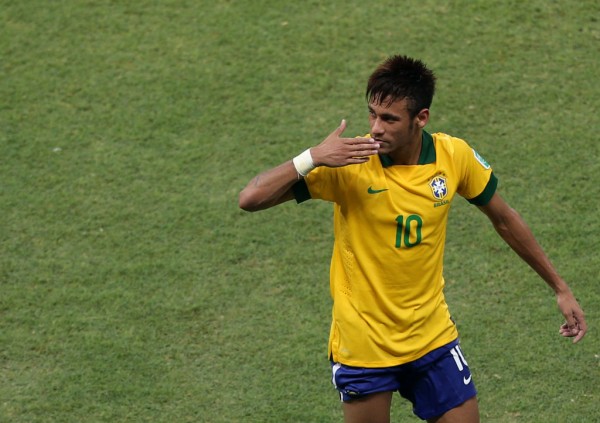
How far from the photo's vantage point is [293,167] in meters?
5.19

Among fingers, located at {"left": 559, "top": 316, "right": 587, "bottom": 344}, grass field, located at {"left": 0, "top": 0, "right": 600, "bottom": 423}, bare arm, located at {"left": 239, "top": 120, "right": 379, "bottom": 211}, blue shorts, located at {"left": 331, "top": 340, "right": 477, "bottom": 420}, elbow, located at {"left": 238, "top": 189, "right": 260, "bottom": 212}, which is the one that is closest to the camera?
bare arm, located at {"left": 239, "top": 120, "right": 379, "bottom": 211}

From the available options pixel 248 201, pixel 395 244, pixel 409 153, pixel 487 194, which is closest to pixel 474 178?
pixel 487 194

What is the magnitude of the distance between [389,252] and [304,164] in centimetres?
63

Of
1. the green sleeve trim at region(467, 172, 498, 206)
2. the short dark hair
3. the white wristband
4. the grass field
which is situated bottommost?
the grass field

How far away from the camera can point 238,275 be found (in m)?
7.98

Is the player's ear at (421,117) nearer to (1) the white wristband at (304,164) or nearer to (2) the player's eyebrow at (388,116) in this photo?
(2) the player's eyebrow at (388,116)

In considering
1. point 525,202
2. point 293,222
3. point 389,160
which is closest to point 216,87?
point 293,222

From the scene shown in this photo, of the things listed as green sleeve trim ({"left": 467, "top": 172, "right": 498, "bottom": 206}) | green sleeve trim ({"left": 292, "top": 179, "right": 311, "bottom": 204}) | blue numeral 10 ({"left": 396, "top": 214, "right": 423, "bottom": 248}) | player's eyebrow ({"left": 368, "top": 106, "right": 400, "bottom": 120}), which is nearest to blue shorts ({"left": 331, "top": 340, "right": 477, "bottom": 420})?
blue numeral 10 ({"left": 396, "top": 214, "right": 423, "bottom": 248})

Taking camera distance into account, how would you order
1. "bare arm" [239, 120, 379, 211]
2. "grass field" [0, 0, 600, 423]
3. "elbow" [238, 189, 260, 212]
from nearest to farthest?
"bare arm" [239, 120, 379, 211], "elbow" [238, 189, 260, 212], "grass field" [0, 0, 600, 423]

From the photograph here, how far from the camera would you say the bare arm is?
5062 mm

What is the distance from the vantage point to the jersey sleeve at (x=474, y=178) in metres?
5.67

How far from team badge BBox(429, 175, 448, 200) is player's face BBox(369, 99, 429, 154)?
0.26 meters

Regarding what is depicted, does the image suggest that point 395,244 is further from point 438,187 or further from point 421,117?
point 421,117

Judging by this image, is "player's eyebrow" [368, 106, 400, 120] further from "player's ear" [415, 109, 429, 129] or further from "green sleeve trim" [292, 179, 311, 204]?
"green sleeve trim" [292, 179, 311, 204]
